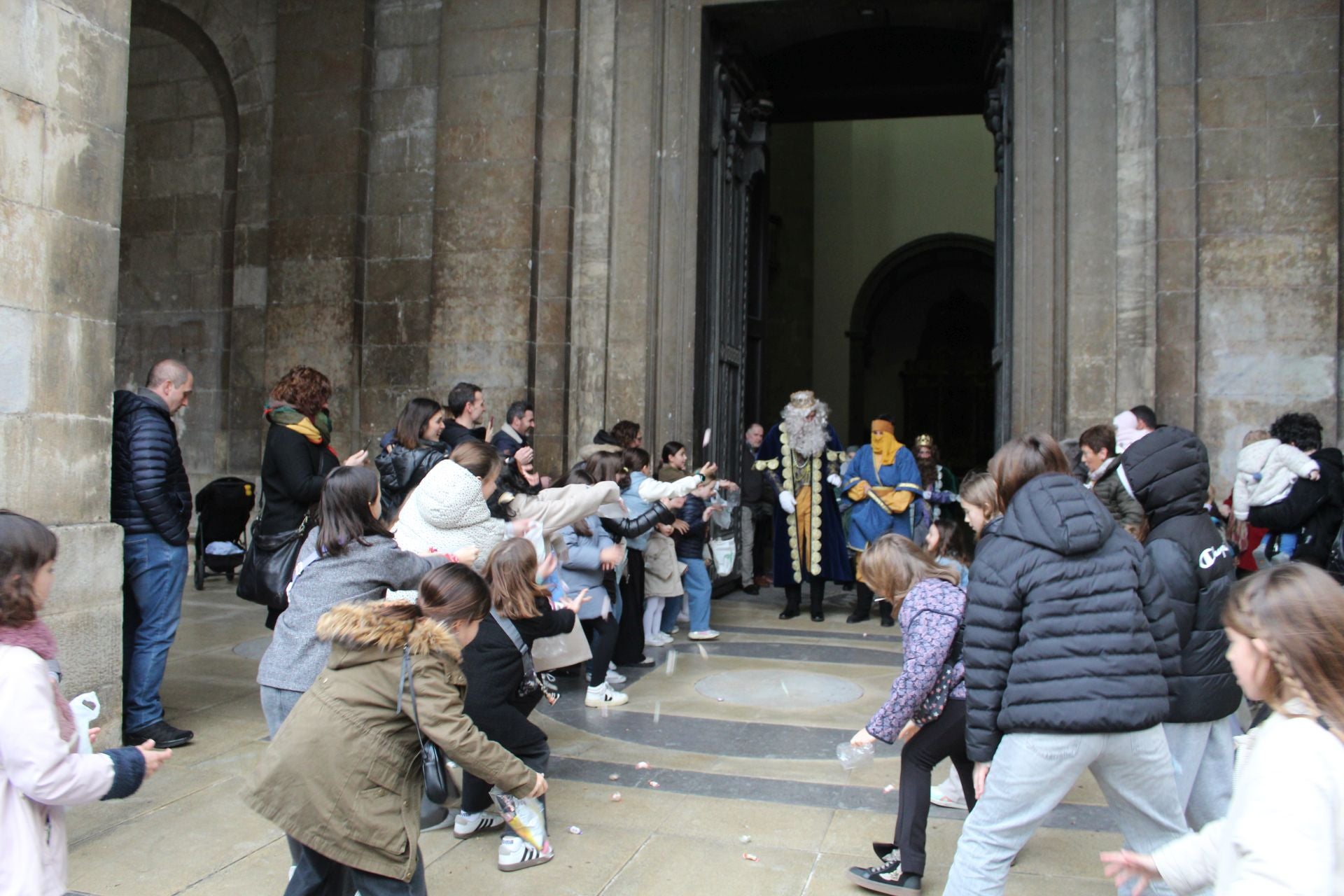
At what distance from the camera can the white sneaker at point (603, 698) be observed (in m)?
6.04

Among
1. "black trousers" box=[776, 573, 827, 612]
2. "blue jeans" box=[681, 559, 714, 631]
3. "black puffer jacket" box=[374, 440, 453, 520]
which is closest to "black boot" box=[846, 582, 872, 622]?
"black trousers" box=[776, 573, 827, 612]

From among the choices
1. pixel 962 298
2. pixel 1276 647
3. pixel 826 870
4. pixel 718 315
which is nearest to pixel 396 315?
pixel 718 315

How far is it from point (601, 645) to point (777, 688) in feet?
3.67

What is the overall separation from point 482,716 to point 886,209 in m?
17.7

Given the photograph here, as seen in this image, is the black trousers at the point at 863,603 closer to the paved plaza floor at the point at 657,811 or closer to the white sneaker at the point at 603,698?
the paved plaza floor at the point at 657,811

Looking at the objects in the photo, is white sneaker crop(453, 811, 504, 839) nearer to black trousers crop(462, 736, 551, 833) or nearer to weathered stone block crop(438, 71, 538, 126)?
black trousers crop(462, 736, 551, 833)

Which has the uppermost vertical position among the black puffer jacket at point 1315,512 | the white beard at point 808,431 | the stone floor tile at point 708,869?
the white beard at point 808,431

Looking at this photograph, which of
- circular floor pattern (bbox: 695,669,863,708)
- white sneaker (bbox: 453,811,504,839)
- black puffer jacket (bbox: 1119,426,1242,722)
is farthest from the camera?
circular floor pattern (bbox: 695,669,863,708)

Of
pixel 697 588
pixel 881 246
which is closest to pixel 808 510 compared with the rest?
pixel 697 588

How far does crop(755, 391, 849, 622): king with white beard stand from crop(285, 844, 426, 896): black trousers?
20.6 feet

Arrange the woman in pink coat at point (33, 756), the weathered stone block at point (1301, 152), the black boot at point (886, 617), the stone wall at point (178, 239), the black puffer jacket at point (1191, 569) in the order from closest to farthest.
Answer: the woman in pink coat at point (33, 756) → the black puffer jacket at point (1191, 569) → the weathered stone block at point (1301, 152) → the black boot at point (886, 617) → the stone wall at point (178, 239)

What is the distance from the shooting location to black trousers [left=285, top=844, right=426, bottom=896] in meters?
2.86

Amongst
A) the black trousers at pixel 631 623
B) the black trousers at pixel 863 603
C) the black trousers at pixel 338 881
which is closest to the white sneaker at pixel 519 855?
the black trousers at pixel 338 881

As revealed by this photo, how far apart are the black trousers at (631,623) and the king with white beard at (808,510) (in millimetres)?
2163
